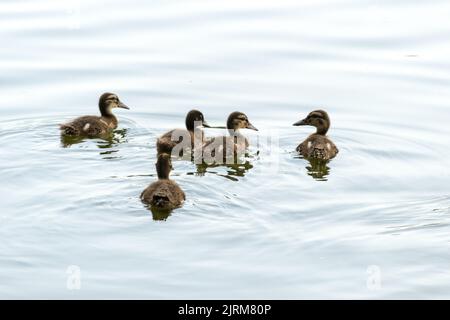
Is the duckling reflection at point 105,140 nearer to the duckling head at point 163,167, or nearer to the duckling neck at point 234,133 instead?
the duckling neck at point 234,133

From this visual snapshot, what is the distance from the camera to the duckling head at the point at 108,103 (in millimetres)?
11883

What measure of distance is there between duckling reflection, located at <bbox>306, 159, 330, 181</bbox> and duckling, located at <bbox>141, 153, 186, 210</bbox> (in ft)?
4.93

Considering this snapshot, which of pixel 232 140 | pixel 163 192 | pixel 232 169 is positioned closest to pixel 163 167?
pixel 163 192

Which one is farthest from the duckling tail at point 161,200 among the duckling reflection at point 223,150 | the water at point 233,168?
the duckling reflection at point 223,150

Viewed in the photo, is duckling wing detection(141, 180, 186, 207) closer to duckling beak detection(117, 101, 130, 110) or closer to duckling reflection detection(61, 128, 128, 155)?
duckling reflection detection(61, 128, 128, 155)

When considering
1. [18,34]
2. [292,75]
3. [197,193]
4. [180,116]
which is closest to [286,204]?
[197,193]

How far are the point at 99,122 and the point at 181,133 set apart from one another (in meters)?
1.03

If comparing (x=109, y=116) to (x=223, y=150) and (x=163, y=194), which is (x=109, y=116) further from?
(x=163, y=194)

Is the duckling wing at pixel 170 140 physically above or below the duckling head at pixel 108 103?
below

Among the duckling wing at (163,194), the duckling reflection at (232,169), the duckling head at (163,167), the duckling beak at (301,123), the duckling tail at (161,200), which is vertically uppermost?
the duckling beak at (301,123)

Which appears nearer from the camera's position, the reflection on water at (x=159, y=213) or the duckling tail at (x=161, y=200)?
the reflection on water at (x=159, y=213)

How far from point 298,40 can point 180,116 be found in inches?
112

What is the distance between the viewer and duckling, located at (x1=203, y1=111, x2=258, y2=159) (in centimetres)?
1089

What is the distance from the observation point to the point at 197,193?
9.68 m
